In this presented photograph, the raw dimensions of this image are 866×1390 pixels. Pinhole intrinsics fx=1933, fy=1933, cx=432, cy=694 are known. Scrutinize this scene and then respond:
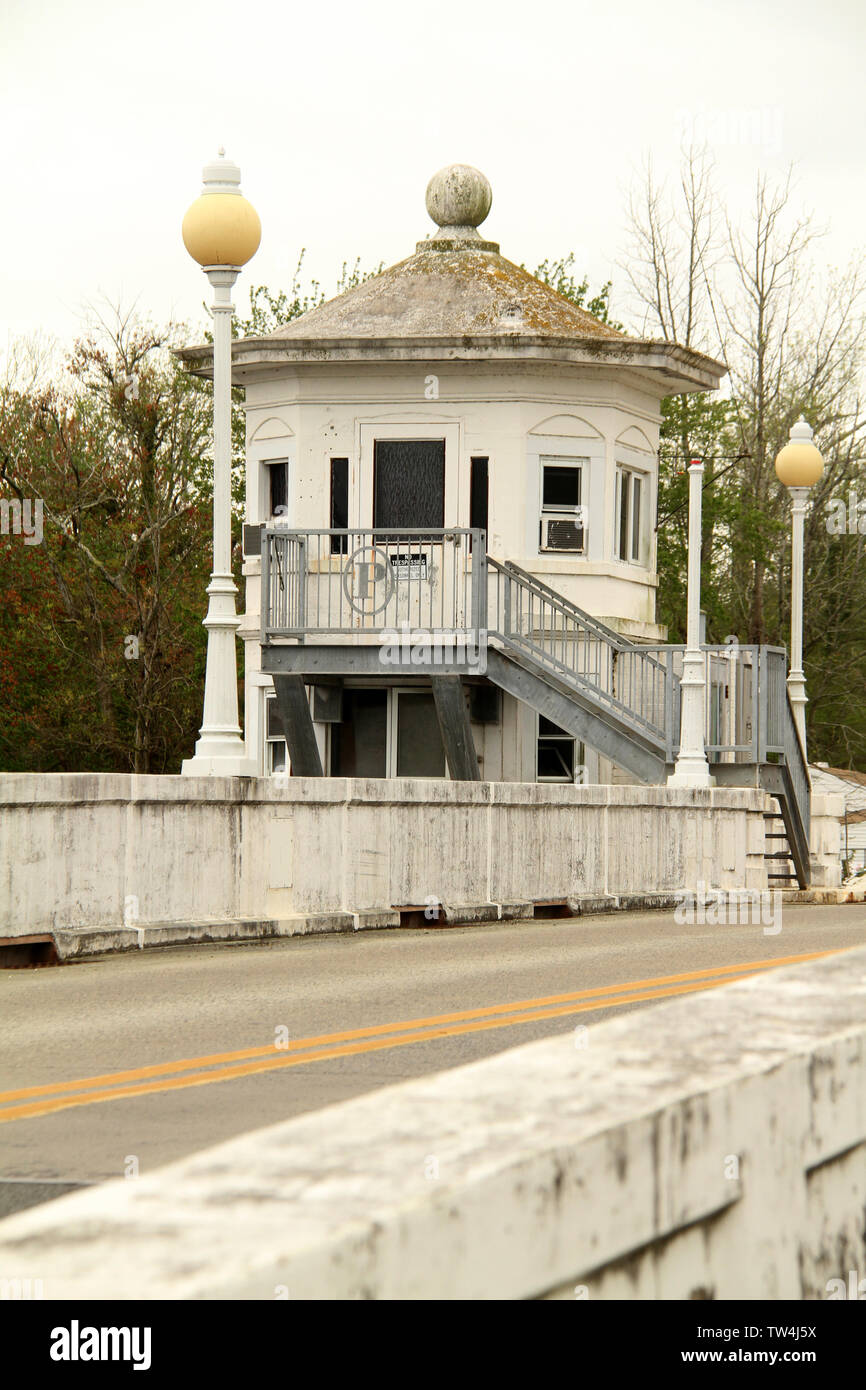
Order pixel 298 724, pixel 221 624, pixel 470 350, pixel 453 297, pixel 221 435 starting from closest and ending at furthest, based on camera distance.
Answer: pixel 221 435 < pixel 221 624 < pixel 298 724 < pixel 470 350 < pixel 453 297

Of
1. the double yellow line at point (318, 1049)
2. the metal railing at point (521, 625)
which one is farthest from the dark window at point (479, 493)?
the double yellow line at point (318, 1049)

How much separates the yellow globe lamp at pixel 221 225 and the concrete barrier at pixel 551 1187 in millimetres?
12669

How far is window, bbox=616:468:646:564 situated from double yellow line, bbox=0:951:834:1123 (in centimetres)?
1758

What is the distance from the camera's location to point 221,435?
1553 cm

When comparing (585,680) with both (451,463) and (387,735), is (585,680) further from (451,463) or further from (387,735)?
(451,463)

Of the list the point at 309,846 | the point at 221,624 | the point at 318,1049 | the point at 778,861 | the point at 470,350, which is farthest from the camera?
the point at 778,861

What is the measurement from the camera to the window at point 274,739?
29.0 metres

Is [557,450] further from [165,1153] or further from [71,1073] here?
[165,1153]

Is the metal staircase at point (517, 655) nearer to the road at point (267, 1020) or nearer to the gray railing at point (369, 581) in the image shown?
the gray railing at point (369, 581)

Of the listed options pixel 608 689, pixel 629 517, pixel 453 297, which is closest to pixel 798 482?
pixel 629 517

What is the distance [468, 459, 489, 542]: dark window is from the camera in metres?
27.6

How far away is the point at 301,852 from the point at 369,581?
11207mm

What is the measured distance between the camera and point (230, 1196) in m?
2.39
